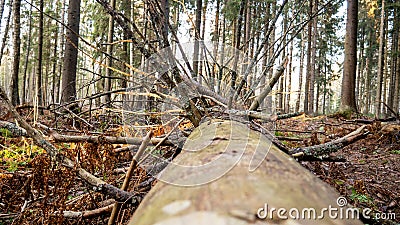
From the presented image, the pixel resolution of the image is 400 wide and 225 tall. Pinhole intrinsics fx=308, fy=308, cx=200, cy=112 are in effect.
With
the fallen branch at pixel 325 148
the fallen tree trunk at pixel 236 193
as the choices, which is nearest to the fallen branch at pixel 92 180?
the fallen tree trunk at pixel 236 193

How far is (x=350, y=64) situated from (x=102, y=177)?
28.5ft

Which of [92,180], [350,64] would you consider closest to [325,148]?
[92,180]

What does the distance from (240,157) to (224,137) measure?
0.87ft

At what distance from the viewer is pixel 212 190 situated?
79 cm

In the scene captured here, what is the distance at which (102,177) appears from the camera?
2.74 metres

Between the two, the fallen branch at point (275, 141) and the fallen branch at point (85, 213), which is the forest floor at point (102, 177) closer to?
the fallen branch at point (85, 213)

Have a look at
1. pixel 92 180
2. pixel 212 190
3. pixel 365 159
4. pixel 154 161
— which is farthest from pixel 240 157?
pixel 365 159

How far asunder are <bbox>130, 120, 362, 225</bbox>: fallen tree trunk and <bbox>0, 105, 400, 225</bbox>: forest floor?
785 mm

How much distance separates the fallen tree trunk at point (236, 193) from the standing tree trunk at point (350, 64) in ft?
29.6

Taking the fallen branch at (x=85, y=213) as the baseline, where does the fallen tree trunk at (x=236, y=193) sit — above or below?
above

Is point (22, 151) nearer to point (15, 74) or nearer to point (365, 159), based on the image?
point (365, 159)

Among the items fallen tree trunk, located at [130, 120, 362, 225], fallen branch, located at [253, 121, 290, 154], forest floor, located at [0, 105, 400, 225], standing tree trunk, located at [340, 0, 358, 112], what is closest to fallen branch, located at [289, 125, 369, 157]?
forest floor, located at [0, 105, 400, 225]

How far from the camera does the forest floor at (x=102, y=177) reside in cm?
178

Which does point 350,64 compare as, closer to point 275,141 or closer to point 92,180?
point 275,141
